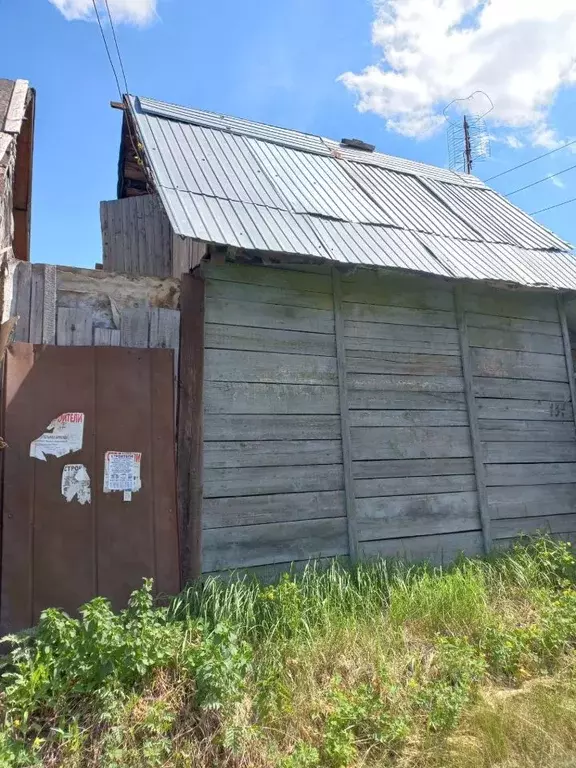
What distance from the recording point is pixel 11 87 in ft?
18.2

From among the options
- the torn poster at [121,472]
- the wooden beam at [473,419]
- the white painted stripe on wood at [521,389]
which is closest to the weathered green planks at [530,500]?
the wooden beam at [473,419]

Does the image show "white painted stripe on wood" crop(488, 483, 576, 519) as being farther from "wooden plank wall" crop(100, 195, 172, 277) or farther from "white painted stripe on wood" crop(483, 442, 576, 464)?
"wooden plank wall" crop(100, 195, 172, 277)

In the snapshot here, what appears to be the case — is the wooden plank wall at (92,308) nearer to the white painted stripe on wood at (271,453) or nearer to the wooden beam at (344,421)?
the white painted stripe on wood at (271,453)

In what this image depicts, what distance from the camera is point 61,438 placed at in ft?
13.7

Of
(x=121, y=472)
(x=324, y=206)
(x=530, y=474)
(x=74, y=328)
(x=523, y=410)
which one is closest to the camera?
(x=121, y=472)

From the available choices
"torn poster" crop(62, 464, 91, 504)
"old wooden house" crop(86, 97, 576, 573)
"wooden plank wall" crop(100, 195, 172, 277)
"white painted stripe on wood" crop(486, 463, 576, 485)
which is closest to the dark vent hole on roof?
"old wooden house" crop(86, 97, 576, 573)

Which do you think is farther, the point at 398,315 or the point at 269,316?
the point at 398,315

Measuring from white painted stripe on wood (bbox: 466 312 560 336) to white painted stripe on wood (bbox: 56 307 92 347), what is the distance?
376 centimetres

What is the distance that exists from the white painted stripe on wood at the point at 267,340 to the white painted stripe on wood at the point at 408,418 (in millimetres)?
639

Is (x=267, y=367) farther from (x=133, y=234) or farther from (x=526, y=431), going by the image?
(x=133, y=234)

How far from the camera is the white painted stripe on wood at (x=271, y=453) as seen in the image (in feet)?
15.1

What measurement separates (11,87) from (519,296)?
221 inches

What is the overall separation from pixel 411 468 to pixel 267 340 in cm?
181

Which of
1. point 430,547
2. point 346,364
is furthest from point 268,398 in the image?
point 430,547
